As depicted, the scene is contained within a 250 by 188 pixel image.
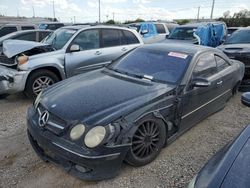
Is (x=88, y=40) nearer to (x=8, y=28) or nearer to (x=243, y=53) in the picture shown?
(x=243, y=53)

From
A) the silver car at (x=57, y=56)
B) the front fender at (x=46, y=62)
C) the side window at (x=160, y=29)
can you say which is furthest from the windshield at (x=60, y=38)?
the side window at (x=160, y=29)

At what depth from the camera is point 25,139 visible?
3932mm

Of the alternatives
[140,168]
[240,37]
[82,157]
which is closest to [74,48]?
[140,168]

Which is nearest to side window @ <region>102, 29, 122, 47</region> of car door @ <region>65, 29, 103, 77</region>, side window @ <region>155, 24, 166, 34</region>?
car door @ <region>65, 29, 103, 77</region>

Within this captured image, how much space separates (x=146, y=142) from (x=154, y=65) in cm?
130

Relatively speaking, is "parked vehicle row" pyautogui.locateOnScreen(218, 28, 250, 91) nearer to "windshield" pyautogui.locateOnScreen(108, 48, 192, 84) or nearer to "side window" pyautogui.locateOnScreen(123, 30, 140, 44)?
"side window" pyautogui.locateOnScreen(123, 30, 140, 44)

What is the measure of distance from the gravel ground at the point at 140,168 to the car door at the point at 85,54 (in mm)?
1683

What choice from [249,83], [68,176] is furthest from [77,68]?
[249,83]

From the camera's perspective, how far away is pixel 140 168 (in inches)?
125

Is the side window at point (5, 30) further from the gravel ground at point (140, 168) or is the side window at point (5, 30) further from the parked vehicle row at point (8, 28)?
the gravel ground at point (140, 168)

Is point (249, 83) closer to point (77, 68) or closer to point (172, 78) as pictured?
point (172, 78)

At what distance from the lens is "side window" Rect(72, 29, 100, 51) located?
239 inches

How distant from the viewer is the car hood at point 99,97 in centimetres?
285

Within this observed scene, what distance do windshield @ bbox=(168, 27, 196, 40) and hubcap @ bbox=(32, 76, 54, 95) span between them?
277 inches
